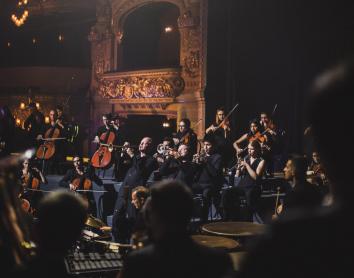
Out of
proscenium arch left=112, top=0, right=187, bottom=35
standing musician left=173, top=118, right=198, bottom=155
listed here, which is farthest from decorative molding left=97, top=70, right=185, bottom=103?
standing musician left=173, top=118, right=198, bottom=155

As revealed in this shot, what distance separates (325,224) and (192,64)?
13.1m

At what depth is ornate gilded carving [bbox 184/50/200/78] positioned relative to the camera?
13.8 meters

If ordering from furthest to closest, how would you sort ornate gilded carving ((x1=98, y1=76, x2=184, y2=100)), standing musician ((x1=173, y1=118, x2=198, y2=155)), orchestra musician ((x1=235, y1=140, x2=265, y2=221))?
ornate gilded carving ((x1=98, y1=76, x2=184, y2=100)) → standing musician ((x1=173, y1=118, x2=198, y2=155)) → orchestra musician ((x1=235, y1=140, x2=265, y2=221))

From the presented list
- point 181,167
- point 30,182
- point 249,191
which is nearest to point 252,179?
point 249,191

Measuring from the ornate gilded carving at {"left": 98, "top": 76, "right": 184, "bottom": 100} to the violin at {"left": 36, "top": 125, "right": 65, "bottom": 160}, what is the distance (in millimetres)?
3622

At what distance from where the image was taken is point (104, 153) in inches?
444

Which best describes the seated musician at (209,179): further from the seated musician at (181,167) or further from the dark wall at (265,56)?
the dark wall at (265,56)

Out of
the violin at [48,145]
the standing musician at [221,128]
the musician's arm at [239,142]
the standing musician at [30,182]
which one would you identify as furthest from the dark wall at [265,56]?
the standing musician at [30,182]

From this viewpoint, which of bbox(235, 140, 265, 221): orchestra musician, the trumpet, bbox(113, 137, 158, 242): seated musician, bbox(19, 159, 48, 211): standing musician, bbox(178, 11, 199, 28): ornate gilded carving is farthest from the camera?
bbox(178, 11, 199, 28): ornate gilded carving

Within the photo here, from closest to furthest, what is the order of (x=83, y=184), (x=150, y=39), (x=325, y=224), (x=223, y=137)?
(x=325, y=224) → (x=83, y=184) → (x=223, y=137) → (x=150, y=39)

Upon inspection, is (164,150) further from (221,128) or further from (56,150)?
(56,150)

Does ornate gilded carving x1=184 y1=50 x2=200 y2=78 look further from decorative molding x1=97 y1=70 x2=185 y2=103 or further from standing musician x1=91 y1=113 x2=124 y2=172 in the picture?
standing musician x1=91 y1=113 x2=124 y2=172

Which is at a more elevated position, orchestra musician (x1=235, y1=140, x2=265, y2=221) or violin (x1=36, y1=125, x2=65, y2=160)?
violin (x1=36, y1=125, x2=65, y2=160)

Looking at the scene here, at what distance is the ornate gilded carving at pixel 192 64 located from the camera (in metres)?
13.8
